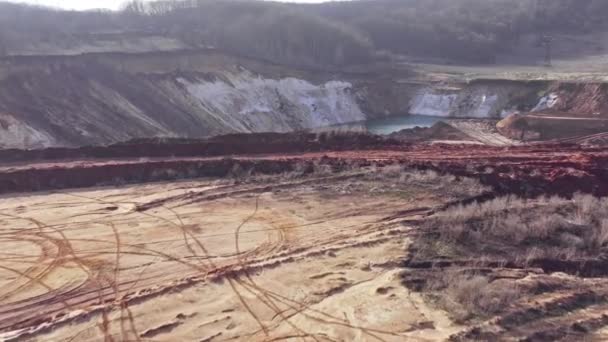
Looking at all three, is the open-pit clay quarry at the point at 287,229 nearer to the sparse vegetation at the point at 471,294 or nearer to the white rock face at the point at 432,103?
the sparse vegetation at the point at 471,294

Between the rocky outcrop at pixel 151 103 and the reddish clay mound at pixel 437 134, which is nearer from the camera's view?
the rocky outcrop at pixel 151 103

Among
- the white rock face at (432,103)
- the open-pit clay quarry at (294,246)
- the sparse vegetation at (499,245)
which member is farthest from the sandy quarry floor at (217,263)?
the white rock face at (432,103)

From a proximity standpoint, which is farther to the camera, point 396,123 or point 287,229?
point 396,123

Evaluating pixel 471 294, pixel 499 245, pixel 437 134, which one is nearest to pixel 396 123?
pixel 437 134

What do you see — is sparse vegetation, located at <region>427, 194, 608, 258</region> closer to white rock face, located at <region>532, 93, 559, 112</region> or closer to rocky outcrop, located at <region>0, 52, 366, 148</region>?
rocky outcrop, located at <region>0, 52, 366, 148</region>

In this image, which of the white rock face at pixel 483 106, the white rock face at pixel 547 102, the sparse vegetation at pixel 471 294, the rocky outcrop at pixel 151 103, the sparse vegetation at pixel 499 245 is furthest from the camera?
the white rock face at pixel 483 106

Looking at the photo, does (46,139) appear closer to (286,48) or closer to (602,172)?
(602,172)

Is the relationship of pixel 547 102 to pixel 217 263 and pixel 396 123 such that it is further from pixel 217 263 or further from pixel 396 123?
pixel 217 263
